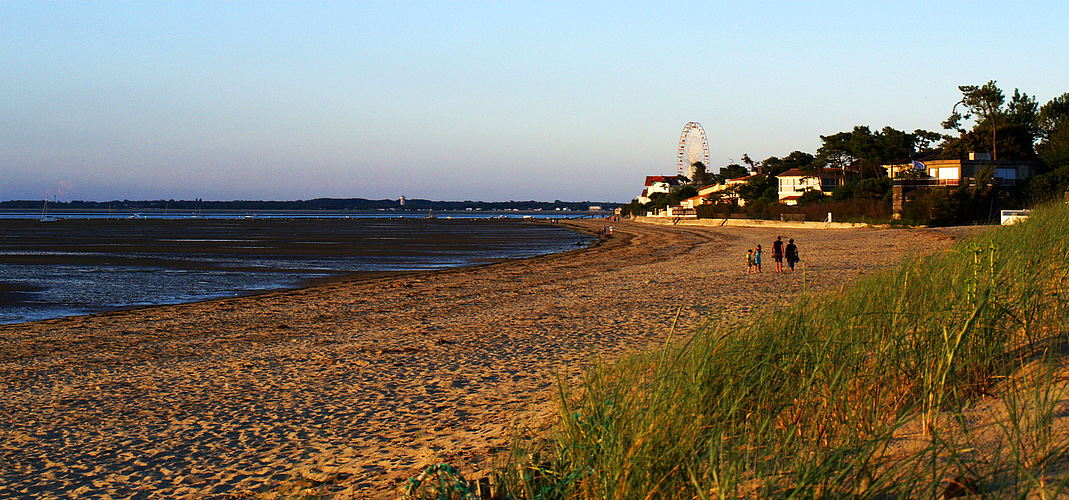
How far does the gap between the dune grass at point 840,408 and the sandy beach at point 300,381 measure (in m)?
Result: 1.19

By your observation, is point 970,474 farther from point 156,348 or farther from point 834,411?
point 156,348

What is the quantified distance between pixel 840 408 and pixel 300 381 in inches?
268

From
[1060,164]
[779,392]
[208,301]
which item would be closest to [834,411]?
[779,392]

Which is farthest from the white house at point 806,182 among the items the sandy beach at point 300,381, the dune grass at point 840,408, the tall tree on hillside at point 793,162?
the dune grass at point 840,408

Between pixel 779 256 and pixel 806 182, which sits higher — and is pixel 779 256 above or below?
below

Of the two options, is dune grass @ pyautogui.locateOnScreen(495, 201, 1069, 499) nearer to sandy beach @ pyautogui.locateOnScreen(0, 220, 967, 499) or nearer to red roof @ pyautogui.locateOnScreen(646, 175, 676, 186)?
sandy beach @ pyautogui.locateOnScreen(0, 220, 967, 499)

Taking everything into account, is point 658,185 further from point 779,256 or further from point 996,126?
point 779,256

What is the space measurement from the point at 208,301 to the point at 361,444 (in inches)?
582

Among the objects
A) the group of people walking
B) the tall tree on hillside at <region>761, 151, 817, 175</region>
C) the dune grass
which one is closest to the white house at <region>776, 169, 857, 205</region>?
the tall tree on hillside at <region>761, 151, 817, 175</region>

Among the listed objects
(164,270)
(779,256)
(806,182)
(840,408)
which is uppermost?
(806,182)

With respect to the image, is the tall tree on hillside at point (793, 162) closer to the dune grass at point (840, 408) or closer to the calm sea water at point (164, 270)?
the calm sea water at point (164, 270)

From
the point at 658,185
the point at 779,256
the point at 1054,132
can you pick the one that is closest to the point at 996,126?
the point at 1054,132

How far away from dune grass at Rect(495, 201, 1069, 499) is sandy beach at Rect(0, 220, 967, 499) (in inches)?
46.8

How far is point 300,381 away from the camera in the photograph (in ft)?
30.9
